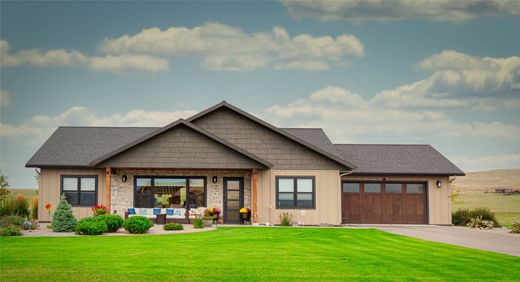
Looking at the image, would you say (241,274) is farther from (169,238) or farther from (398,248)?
(169,238)

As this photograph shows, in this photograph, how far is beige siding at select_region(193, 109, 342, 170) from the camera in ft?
104

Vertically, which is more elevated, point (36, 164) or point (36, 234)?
point (36, 164)

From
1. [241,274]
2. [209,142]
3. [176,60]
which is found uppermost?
[176,60]

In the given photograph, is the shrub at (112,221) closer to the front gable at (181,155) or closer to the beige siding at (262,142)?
the front gable at (181,155)

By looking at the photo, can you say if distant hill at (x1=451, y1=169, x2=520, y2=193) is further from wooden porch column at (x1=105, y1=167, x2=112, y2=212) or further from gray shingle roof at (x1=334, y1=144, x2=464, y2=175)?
wooden porch column at (x1=105, y1=167, x2=112, y2=212)

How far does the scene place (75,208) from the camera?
32.1 metres

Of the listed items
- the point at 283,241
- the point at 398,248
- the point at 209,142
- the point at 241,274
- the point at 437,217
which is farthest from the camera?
the point at 437,217

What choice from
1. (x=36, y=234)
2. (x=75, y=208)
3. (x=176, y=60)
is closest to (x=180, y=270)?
(x=36, y=234)

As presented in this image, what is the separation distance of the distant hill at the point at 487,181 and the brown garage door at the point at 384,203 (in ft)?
206

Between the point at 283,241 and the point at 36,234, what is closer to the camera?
the point at 283,241

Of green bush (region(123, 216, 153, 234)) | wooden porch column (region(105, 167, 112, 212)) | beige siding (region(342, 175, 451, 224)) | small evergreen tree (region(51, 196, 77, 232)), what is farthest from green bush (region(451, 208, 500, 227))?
small evergreen tree (region(51, 196, 77, 232))

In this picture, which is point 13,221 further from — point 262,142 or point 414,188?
point 414,188

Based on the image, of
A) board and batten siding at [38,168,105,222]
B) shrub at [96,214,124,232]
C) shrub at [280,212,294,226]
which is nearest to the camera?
shrub at [96,214,124,232]

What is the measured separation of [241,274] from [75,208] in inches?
762
